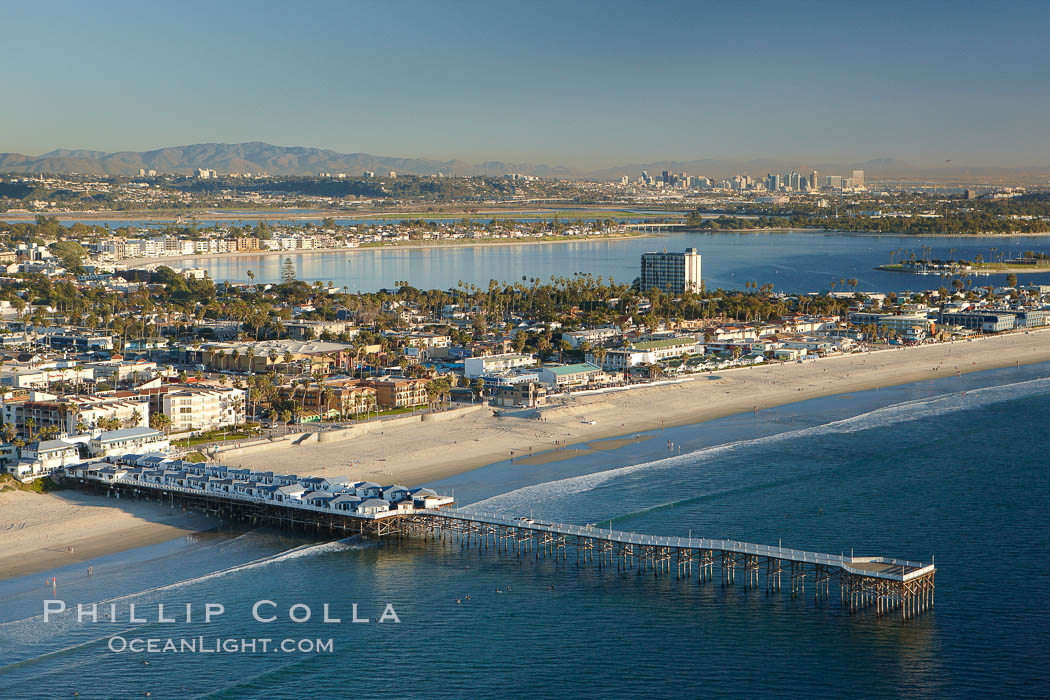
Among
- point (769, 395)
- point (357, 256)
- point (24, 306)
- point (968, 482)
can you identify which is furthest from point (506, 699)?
point (357, 256)

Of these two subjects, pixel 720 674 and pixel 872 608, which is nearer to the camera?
pixel 720 674

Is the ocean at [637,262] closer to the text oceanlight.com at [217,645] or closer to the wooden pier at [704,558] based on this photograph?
the wooden pier at [704,558]

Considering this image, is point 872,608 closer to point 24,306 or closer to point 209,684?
point 209,684

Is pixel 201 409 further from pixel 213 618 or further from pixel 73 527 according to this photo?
pixel 213 618

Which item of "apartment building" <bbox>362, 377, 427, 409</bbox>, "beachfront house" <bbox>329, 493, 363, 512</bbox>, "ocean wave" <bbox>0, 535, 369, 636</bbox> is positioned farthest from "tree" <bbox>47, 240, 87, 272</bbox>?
"ocean wave" <bbox>0, 535, 369, 636</bbox>

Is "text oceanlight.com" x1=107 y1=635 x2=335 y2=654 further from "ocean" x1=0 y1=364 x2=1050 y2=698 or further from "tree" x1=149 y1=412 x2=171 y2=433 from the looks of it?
"tree" x1=149 y1=412 x2=171 y2=433

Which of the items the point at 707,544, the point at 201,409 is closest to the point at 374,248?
the point at 201,409

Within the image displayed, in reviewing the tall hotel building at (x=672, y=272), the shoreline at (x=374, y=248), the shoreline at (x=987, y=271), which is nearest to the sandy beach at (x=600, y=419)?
the tall hotel building at (x=672, y=272)
